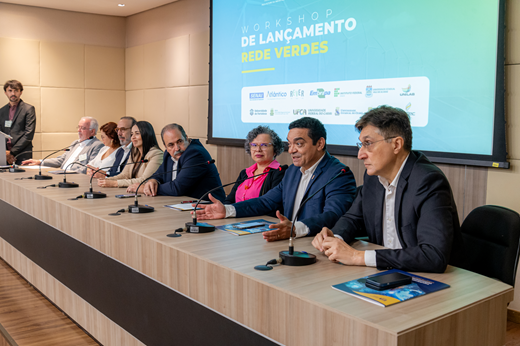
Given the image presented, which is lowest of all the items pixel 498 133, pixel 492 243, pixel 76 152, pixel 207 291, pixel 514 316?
pixel 514 316

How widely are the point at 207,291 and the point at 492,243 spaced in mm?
1202

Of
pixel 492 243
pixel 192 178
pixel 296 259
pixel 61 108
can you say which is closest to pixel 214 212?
pixel 296 259

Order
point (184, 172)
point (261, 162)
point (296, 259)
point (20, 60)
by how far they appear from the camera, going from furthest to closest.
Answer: point (20, 60) < point (184, 172) < point (261, 162) < point (296, 259)

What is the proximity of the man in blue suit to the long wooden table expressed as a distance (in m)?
0.21

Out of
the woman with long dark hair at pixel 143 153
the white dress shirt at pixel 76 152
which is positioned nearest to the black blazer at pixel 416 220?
the woman with long dark hair at pixel 143 153

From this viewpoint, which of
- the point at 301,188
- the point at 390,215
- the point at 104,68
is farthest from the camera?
the point at 104,68

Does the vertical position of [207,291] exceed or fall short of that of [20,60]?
it falls short

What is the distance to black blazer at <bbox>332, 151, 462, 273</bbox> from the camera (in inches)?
62.7

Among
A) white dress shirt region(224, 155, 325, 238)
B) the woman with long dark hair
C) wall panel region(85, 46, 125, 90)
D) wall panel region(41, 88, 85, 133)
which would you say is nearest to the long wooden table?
white dress shirt region(224, 155, 325, 238)

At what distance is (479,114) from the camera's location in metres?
3.18

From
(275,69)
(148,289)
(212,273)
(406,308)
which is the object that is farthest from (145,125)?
(406,308)

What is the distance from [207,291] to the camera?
1.75 metres

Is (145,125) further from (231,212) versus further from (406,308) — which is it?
(406,308)

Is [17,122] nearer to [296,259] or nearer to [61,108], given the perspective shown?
[61,108]
